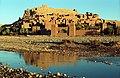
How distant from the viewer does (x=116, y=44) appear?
26.8m

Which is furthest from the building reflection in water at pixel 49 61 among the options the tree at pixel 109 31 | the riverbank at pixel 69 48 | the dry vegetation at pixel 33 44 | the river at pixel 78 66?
the tree at pixel 109 31

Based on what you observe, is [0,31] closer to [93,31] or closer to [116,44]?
[93,31]

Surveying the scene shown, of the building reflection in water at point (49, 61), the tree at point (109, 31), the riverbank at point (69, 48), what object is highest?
the tree at point (109, 31)

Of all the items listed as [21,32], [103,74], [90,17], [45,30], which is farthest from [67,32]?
[103,74]

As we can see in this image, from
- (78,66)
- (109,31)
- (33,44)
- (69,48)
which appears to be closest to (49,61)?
(78,66)

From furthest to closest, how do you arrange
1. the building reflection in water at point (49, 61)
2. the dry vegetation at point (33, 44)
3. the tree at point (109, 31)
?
the tree at point (109, 31) < the dry vegetation at point (33, 44) < the building reflection in water at point (49, 61)

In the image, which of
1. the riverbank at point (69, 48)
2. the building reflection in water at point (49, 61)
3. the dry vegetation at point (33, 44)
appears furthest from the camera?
the dry vegetation at point (33, 44)

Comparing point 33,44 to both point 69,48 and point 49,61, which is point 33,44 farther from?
point 49,61

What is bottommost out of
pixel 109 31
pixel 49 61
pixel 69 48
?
pixel 49 61

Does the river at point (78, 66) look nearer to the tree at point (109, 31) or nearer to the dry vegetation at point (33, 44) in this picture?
the dry vegetation at point (33, 44)

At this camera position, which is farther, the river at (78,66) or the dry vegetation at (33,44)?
the dry vegetation at (33,44)

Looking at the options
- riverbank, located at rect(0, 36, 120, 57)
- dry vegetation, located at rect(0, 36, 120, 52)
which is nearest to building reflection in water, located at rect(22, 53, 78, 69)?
riverbank, located at rect(0, 36, 120, 57)

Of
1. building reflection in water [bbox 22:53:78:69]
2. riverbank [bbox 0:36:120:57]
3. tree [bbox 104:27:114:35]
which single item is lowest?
building reflection in water [bbox 22:53:78:69]

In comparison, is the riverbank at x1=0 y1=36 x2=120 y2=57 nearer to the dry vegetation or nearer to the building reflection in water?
the dry vegetation
